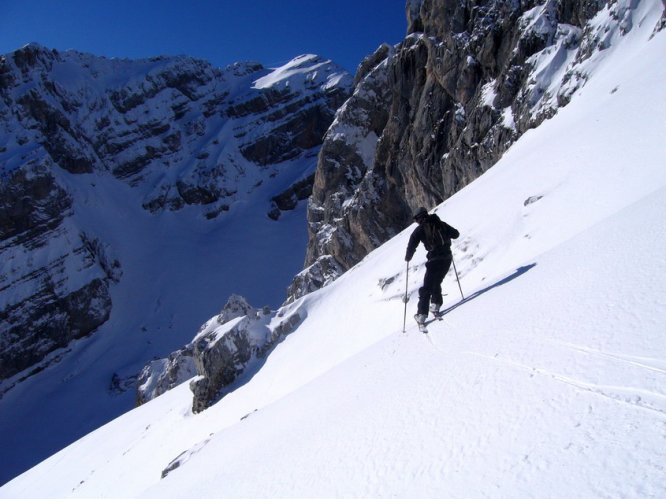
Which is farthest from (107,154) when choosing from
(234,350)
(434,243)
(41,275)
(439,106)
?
(434,243)

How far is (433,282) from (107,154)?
308ft

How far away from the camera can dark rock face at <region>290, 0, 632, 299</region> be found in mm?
20672

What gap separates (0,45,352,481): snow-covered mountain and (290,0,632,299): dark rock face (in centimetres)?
2286

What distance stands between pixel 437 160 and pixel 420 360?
26977 millimetres

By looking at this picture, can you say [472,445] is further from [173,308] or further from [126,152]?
[126,152]

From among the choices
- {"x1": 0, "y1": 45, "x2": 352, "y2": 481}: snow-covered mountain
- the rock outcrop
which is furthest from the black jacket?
{"x1": 0, "y1": 45, "x2": 352, "y2": 481}: snow-covered mountain

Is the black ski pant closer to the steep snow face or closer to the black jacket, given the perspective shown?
the black jacket

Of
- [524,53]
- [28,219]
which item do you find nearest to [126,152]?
[28,219]

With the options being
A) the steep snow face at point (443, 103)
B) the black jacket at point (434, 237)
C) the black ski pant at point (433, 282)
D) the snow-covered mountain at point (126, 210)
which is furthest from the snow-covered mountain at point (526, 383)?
the snow-covered mountain at point (126, 210)

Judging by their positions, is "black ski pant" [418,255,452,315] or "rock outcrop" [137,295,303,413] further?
"rock outcrop" [137,295,303,413]

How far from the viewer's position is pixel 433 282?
7.34m

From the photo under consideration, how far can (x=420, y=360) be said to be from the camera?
4.71 metres

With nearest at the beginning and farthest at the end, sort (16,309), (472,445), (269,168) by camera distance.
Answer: (472,445) < (16,309) < (269,168)

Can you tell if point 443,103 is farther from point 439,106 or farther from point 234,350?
point 234,350
